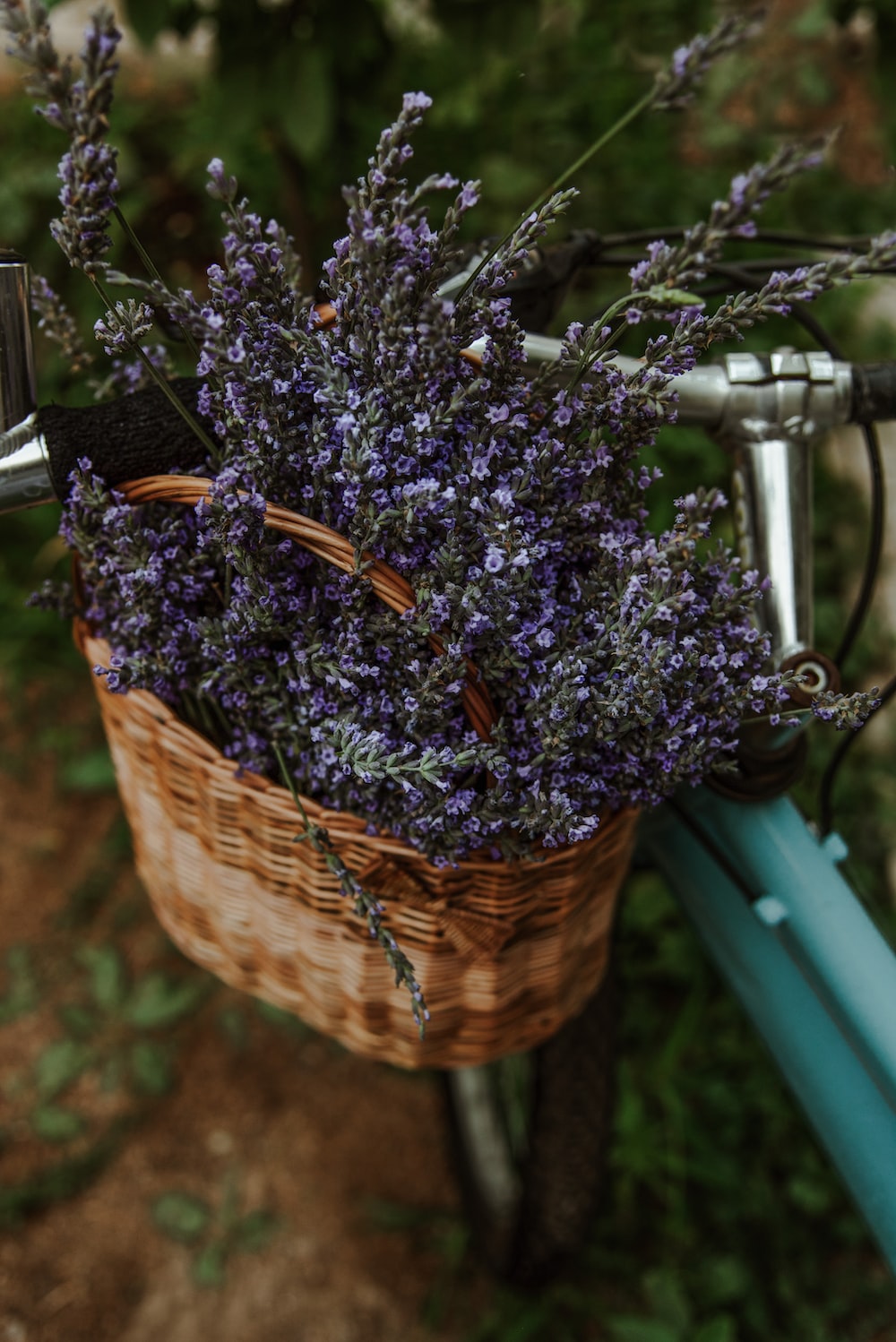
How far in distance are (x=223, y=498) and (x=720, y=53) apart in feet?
1.28

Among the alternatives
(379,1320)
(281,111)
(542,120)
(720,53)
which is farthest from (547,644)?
(542,120)

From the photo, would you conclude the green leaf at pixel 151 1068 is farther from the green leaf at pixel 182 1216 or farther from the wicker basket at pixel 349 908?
the wicker basket at pixel 349 908

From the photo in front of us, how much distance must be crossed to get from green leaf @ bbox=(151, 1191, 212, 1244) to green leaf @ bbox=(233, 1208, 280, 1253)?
0.06 metres

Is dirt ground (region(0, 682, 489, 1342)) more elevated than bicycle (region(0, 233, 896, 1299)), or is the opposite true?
bicycle (region(0, 233, 896, 1299))

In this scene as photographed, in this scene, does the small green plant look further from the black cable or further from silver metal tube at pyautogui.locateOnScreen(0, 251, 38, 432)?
silver metal tube at pyautogui.locateOnScreen(0, 251, 38, 432)

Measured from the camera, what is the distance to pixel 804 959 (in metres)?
1.04

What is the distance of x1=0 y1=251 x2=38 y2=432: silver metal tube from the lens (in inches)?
30.7

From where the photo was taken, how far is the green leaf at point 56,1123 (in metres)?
1.93

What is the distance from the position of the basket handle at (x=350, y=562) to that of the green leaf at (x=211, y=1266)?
1.44m

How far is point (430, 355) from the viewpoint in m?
0.64

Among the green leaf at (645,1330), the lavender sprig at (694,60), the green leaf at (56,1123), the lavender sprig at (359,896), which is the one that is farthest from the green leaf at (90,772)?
the lavender sprig at (694,60)

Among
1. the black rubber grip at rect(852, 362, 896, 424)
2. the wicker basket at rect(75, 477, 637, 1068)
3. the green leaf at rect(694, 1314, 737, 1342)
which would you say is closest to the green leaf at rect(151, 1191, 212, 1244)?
the green leaf at rect(694, 1314, 737, 1342)

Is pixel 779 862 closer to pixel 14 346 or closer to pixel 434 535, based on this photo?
pixel 434 535

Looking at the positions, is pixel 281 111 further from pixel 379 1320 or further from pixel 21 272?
pixel 379 1320
